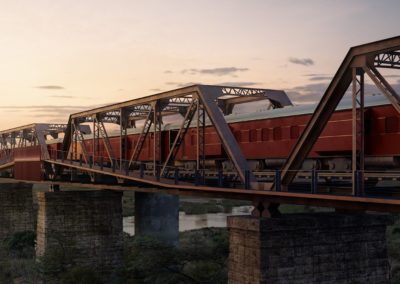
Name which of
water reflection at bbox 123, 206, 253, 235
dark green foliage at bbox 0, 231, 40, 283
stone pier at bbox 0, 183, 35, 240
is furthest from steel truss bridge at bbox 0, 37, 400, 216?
water reflection at bbox 123, 206, 253, 235

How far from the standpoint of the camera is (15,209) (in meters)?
58.6

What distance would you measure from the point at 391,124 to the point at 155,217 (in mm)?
28069

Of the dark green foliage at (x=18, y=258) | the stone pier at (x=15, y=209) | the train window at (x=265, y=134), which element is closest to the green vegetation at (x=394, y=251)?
the train window at (x=265, y=134)

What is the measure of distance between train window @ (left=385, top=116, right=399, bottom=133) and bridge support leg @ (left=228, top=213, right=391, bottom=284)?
147 inches

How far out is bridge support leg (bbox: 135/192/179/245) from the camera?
4678cm

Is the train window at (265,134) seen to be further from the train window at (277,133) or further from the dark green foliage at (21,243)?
the dark green foliage at (21,243)

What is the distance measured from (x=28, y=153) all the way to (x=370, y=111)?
3500cm

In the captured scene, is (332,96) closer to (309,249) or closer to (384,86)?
(384,86)

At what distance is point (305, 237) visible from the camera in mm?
21484

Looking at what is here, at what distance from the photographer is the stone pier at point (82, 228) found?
39656 mm

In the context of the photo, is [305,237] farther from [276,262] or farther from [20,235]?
[20,235]

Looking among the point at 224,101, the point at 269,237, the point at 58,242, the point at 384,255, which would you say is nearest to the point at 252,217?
the point at 269,237

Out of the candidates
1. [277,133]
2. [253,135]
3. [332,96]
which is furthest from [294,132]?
[332,96]

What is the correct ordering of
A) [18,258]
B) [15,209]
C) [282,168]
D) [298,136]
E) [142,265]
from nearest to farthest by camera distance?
[282,168] → [298,136] → [142,265] → [18,258] → [15,209]
